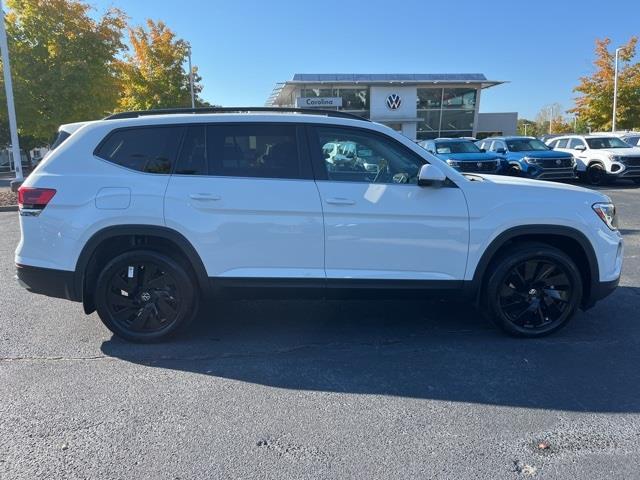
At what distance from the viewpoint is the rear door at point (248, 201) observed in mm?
4059

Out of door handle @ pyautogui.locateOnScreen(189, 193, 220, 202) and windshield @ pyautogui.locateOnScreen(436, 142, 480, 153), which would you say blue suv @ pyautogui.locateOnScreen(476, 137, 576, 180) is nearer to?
windshield @ pyautogui.locateOnScreen(436, 142, 480, 153)

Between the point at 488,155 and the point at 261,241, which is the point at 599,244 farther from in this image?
the point at 488,155

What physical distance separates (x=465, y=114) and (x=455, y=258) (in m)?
39.3

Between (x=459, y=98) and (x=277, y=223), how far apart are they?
130 ft

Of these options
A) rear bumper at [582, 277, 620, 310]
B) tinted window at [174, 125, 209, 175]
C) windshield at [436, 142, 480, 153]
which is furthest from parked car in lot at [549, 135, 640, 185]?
tinted window at [174, 125, 209, 175]

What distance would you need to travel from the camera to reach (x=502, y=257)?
4293mm

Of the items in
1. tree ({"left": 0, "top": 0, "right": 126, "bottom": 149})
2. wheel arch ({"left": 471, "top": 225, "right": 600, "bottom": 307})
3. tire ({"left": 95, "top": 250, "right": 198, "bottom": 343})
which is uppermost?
tree ({"left": 0, "top": 0, "right": 126, "bottom": 149})

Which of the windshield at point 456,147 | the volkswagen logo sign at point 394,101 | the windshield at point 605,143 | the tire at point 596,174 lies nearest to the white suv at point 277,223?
the windshield at point 456,147

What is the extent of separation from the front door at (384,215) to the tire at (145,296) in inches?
48.8

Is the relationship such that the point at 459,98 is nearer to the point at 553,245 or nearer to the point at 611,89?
the point at 611,89

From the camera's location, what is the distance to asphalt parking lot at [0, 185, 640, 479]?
108 inches

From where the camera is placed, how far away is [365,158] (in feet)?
13.9

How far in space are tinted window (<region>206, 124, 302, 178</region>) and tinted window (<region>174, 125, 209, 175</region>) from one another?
50 millimetres

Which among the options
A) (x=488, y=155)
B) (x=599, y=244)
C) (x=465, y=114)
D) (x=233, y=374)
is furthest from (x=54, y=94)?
(x=465, y=114)
